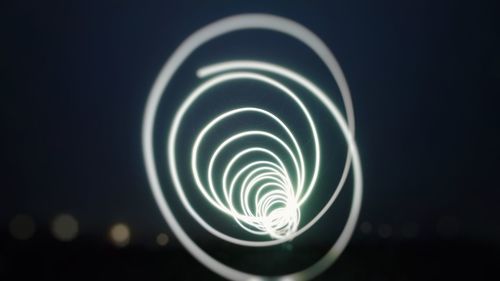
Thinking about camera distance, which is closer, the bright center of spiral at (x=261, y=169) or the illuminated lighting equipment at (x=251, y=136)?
the illuminated lighting equipment at (x=251, y=136)

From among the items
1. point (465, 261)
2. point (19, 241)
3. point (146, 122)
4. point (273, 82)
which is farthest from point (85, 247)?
point (465, 261)

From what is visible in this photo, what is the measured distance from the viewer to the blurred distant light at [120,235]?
28.0 ft

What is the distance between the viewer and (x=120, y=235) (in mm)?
8539

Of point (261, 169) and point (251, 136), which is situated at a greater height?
point (251, 136)

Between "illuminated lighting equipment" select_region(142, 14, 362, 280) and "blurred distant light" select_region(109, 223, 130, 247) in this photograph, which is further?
"blurred distant light" select_region(109, 223, 130, 247)

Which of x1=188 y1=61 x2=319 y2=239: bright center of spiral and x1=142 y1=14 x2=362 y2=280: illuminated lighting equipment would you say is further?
x1=188 y1=61 x2=319 y2=239: bright center of spiral

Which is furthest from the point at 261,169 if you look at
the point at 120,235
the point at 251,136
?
the point at 120,235

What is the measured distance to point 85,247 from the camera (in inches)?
336

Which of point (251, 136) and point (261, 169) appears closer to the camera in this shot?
point (251, 136)

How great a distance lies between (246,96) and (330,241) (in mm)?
2878

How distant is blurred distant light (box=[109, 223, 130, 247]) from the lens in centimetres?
853

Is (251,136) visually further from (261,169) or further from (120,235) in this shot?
(120,235)

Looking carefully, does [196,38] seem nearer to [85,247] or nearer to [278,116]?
[278,116]

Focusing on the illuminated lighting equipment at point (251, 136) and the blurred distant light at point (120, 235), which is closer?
the illuminated lighting equipment at point (251, 136)
